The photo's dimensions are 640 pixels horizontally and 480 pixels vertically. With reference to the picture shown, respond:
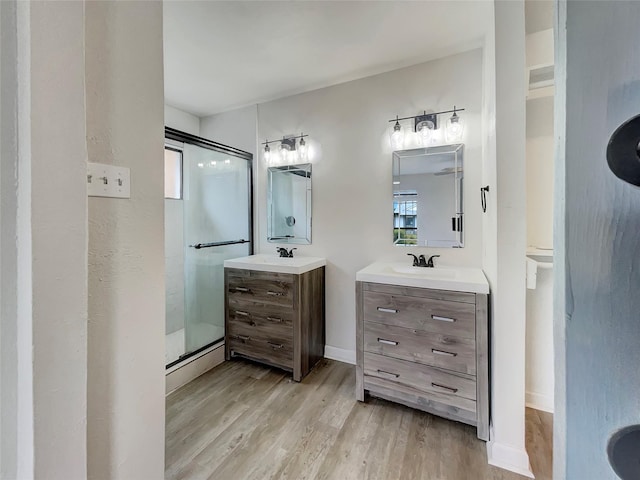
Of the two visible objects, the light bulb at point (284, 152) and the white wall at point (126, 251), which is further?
the light bulb at point (284, 152)

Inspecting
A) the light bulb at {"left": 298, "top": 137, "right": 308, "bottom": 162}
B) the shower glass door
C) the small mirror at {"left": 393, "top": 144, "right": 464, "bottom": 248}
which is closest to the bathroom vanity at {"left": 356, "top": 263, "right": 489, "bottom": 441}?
the small mirror at {"left": 393, "top": 144, "right": 464, "bottom": 248}

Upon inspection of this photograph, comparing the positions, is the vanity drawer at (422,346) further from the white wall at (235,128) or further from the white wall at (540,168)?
the white wall at (235,128)

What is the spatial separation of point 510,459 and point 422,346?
2.11ft

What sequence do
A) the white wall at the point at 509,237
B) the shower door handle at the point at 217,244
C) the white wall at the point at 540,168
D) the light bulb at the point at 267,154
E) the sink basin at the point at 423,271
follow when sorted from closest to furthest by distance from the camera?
the white wall at the point at 509,237 < the white wall at the point at 540,168 < the sink basin at the point at 423,271 < the shower door handle at the point at 217,244 < the light bulb at the point at 267,154

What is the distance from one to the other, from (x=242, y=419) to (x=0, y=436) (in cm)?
122

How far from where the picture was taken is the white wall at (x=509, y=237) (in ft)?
4.43

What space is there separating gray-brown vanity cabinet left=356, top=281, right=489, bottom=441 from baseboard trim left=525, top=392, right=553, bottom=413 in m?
0.56

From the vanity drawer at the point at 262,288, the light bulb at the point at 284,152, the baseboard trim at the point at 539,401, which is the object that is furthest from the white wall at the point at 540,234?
the light bulb at the point at 284,152

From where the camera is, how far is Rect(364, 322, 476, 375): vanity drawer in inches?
63.7

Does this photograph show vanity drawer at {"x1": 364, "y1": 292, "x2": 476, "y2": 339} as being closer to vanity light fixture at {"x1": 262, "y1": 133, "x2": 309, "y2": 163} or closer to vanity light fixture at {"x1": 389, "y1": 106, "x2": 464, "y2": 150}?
vanity light fixture at {"x1": 389, "y1": 106, "x2": 464, "y2": 150}

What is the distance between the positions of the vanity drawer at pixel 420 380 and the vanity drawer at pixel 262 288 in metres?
0.76

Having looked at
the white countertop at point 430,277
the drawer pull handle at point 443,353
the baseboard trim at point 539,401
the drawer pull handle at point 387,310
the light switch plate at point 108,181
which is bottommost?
the baseboard trim at point 539,401

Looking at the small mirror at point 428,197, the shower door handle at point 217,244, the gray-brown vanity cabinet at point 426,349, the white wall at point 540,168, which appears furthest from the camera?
the shower door handle at point 217,244

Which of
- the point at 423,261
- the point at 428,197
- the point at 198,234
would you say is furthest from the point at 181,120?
the point at 423,261
